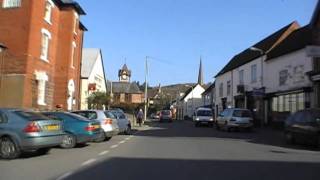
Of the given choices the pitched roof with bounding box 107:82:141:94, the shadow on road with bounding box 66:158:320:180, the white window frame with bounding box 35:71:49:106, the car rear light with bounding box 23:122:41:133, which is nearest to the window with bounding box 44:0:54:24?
the white window frame with bounding box 35:71:49:106

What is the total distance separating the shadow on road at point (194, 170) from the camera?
462 inches

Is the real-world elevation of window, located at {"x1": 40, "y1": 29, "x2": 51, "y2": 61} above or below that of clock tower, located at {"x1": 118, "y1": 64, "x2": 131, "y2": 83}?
below

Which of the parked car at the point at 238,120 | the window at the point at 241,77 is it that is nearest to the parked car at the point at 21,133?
the parked car at the point at 238,120

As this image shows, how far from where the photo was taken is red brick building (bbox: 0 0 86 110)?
31125 mm

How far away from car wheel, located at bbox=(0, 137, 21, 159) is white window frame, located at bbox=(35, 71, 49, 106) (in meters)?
17.4

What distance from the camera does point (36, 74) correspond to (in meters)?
32.5

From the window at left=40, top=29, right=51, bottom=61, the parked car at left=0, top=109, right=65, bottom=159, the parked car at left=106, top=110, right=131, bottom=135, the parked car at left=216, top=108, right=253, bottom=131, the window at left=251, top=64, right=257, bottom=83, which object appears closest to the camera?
the parked car at left=0, top=109, right=65, bottom=159

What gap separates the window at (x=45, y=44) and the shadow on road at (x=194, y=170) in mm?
20131

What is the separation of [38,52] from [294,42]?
20.8 m

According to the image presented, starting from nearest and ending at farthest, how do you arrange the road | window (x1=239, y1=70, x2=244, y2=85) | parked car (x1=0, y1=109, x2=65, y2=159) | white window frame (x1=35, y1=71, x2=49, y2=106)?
the road
parked car (x1=0, y1=109, x2=65, y2=159)
white window frame (x1=35, y1=71, x2=49, y2=106)
window (x1=239, y1=70, x2=244, y2=85)

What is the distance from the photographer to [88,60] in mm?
66438

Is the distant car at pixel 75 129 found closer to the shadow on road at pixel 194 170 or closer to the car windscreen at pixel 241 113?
the shadow on road at pixel 194 170

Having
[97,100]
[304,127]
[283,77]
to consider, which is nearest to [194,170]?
[304,127]

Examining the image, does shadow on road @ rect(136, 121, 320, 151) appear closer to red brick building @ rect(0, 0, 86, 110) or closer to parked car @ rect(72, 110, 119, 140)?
parked car @ rect(72, 110, 119, 140)
